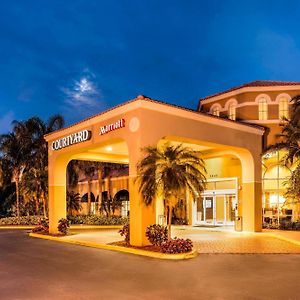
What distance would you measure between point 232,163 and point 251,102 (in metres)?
4.49

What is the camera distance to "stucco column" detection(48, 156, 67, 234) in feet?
79.5

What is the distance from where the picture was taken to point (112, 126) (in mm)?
19141

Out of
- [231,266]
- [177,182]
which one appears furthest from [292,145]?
[231,266]

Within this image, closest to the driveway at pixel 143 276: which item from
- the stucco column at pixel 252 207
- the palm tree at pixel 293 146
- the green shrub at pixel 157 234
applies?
the green shrub at pixel 157 234

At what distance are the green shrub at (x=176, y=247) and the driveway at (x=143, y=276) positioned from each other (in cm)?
64

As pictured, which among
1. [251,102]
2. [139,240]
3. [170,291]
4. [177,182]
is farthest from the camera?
[251,102]

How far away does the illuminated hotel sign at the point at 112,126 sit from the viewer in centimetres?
1841

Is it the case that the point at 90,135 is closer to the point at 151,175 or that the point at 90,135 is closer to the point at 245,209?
the point at 151,175

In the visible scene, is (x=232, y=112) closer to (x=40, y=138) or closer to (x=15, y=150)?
(x=40, y=138)

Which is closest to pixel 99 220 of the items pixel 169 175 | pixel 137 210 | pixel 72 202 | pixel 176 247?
pixel 72 202

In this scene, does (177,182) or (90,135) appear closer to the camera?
(177,182)

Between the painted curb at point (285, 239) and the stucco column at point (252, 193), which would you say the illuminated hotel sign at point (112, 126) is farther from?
the painted curb at point (285, 239)

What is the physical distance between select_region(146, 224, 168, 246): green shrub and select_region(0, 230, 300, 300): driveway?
4.47 ft

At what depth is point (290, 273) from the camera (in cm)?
1158
